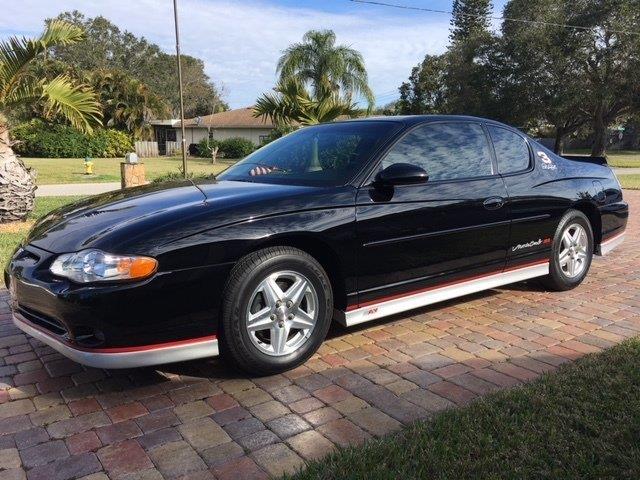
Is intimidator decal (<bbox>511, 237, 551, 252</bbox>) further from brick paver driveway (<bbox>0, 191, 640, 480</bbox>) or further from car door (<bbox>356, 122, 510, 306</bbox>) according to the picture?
brick paver driveway (<bbox>0, 191, 640, 480</bbox>)

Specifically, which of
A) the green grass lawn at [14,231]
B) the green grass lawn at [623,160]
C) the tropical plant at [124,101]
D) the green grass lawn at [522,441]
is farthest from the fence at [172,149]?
the green grass lawn at [522,441]

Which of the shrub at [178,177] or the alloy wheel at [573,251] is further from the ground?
the shrub at [178,177]

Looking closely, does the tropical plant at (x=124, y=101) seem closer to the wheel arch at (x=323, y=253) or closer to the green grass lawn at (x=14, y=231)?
the green grass lawn at (x=14, y=231)

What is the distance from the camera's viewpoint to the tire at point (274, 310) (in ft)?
10.3

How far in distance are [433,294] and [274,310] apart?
4.31ft

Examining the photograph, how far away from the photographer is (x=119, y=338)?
9.46ft

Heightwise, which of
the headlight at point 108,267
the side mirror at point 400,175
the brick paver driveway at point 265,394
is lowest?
the brick paver driveway at point 265,394

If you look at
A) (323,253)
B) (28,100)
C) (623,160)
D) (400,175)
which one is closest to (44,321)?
(323,253)

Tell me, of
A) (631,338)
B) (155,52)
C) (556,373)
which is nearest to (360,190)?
(556,373)

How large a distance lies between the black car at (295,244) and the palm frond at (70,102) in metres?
5.09

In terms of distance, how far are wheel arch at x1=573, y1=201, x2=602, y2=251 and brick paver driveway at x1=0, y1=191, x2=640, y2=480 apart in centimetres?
99

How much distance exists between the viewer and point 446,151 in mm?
4273

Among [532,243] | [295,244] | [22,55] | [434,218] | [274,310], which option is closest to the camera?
[274,310]

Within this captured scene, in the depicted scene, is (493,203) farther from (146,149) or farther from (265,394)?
(146,149)
